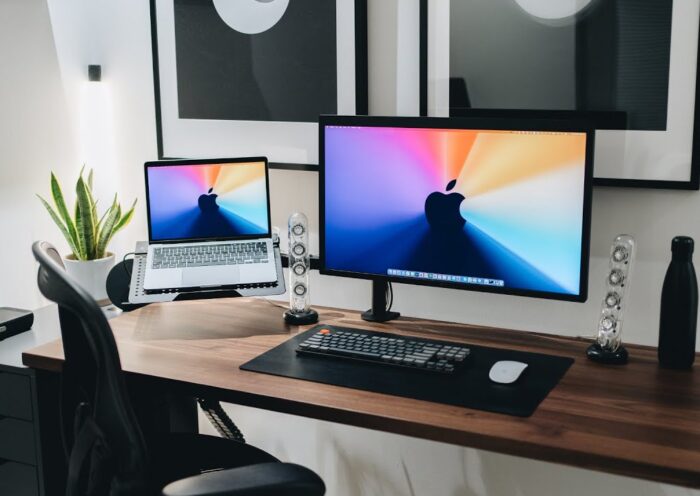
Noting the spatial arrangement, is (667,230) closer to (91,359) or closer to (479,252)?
(479,252)

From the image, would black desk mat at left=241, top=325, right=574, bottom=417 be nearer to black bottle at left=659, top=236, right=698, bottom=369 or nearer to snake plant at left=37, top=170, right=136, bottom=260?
black bottle at left=659, top=236, right=698, bottom=369

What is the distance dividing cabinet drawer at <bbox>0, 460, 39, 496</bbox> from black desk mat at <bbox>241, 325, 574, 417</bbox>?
637mm

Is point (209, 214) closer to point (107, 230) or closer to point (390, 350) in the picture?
point (107, 230)

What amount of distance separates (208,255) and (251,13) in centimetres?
67

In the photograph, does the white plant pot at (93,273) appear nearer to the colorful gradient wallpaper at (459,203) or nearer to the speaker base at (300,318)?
the speaker base at (300,318)

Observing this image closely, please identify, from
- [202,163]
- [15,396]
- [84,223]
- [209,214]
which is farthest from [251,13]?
[15,396]

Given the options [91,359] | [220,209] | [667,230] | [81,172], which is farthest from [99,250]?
[667,230]

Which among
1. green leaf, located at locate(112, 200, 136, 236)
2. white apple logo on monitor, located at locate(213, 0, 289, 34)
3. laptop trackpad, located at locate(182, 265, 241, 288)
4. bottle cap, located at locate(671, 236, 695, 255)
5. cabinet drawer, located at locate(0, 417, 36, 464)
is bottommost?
cabinet drawer, located at locate(0, 417, 36, 464)

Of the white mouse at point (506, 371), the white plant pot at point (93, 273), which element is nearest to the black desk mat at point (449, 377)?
the white mouse at point (506, 371)

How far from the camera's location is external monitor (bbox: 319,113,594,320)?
1.73 meters

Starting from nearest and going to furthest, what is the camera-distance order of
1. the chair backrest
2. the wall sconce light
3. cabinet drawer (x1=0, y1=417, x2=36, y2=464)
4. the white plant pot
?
the chair backrest
cabinet drawer (x1=0, y1=417, x2=36, y2=464)
the white plant pot
the wall sconce light

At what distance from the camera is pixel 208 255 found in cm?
215

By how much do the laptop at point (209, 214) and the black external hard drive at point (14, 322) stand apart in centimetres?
37

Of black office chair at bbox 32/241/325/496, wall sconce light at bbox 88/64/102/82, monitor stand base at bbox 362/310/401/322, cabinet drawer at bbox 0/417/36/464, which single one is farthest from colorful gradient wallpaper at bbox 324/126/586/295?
wall sconce light at bbox 88/64/102/82
